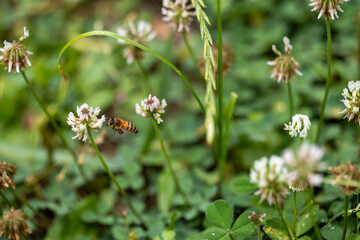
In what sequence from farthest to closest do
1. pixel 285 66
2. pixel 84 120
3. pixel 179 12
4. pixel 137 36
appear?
pixel 137 36, pixel 179 12, pixel 285 66, pixel 84 120

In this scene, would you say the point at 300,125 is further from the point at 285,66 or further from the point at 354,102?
the point at 285,66

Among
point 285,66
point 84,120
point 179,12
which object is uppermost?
point 179,12

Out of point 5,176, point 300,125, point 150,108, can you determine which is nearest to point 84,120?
point 150,108

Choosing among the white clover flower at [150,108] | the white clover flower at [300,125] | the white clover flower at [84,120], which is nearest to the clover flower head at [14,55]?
the white clover flower at [84,120]

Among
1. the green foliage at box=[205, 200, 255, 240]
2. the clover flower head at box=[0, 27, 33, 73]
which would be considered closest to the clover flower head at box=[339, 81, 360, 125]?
the green foliage at box=[205, 200, 255, 240]

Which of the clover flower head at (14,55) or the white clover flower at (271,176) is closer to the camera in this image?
the white clover flower at (271,176)

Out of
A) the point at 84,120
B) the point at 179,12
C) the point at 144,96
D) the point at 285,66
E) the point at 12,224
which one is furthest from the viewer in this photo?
the point at 144,96

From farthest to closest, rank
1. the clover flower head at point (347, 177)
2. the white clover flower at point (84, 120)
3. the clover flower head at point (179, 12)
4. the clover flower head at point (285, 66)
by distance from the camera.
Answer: the clover flower head at point (179, 12) → the clover flower head at point (285, 66) → the white clover flower at point (84, 120) → the clover flower head at point (347, 177)

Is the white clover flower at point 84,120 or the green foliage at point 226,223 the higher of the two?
the white clover flower at point 84,120

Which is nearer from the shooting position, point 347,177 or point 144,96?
point 347,177

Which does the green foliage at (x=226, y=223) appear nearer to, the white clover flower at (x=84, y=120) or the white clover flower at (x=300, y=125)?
the white clover flower at (x=300, y=125)
